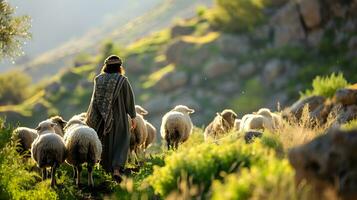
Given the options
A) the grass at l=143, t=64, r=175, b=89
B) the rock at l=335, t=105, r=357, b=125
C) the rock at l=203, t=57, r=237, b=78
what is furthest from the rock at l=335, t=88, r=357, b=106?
the grass at l=143, t=64, r=175, b=89

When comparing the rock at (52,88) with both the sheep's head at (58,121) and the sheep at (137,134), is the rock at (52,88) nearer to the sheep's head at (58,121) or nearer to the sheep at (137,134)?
the sheep at (137,134)

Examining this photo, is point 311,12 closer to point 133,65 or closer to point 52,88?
point 133,65

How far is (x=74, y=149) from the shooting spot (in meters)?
11.8

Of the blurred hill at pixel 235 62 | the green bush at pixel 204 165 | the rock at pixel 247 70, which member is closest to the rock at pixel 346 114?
the green bush at pixel 204 165

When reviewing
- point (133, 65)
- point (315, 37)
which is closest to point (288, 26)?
point (315, 37)

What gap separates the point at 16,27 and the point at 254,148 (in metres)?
8.45

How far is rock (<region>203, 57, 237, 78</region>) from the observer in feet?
168

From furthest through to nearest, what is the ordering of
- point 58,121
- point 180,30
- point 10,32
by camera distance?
point 180,30 < point 58,121 < point 10,32

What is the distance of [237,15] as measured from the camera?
55.4m

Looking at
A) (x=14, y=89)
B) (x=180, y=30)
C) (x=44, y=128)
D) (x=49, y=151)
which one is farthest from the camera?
(x=14, y=89)

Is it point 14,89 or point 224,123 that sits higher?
point 14,89

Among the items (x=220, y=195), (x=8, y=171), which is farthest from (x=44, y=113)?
(x=220, y=195)

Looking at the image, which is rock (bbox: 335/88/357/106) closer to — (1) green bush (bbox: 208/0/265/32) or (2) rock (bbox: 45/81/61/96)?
(1) green bush (bbox: 208/0/265/32)

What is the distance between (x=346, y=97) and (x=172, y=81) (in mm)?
37112
